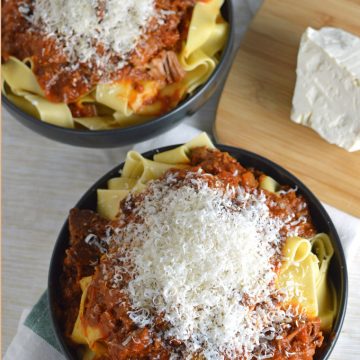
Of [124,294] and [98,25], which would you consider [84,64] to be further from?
[124,294]

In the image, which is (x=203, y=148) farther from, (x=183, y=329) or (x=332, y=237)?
(x=183, y=329)

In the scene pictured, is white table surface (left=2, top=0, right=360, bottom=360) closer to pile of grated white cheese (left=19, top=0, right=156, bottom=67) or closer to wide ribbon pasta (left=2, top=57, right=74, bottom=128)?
wide ribbon pasta (left=2, top=57, right=74, bottom=128)

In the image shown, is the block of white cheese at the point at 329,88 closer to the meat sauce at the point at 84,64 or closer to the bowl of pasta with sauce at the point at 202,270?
the bowl of pasta with sauce at the point at 202,270

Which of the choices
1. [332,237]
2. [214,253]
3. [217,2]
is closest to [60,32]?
[217,2]

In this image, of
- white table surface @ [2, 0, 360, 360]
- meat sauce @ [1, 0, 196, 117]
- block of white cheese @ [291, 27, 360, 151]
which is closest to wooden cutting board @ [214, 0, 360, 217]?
block of white cheese @ [291, 27, 360, 151]

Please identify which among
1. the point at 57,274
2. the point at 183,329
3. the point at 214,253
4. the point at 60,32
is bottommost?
the point at 57,274

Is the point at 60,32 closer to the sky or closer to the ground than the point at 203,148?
closer to the sky
